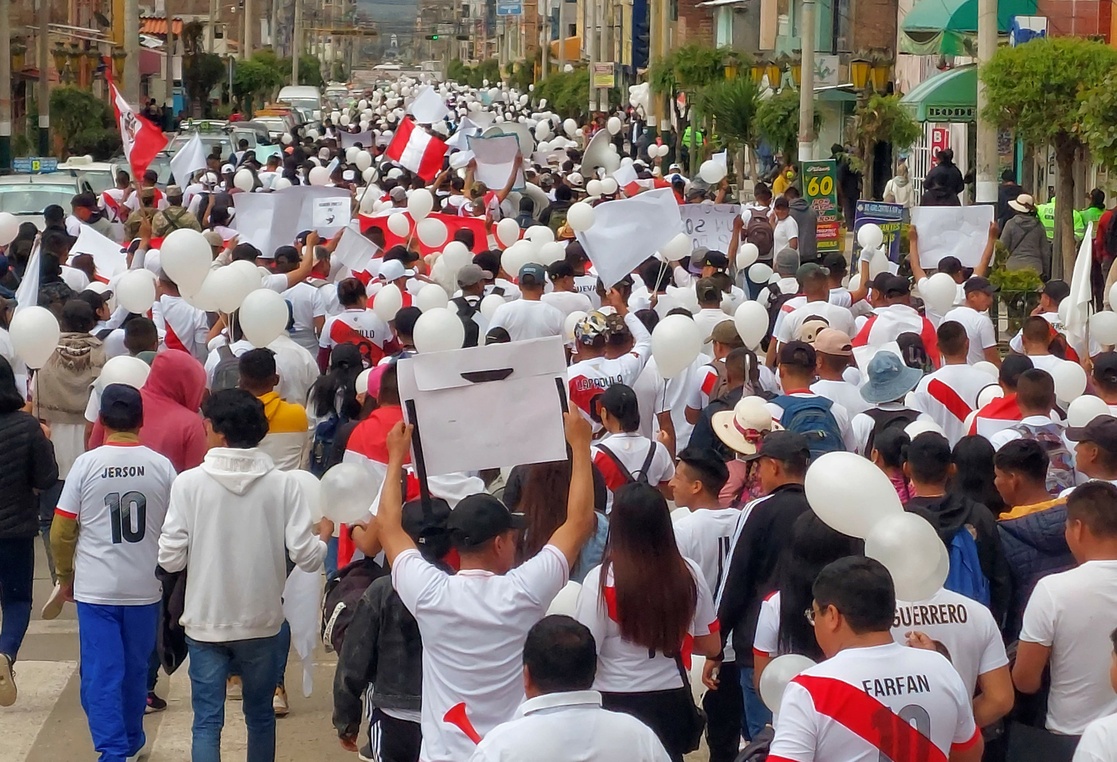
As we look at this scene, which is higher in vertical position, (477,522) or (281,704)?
(477,522)

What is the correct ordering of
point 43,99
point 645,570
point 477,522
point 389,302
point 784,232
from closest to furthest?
1. point 477,522
2. point 645,570
3. point 389,302
4. point 784,232
5. point 43,99

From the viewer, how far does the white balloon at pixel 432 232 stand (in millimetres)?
13203

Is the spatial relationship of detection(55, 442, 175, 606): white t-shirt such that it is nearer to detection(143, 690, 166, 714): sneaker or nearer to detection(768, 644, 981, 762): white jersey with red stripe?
detection(143, 690, 166, 714): sneaker

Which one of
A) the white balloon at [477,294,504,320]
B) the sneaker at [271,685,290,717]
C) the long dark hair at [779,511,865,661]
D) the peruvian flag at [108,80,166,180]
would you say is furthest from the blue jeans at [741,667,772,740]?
the peruvian flag at [108,80,166,180]

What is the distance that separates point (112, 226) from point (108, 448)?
34.1 feet

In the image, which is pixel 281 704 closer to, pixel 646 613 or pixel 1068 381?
pixel 646 613

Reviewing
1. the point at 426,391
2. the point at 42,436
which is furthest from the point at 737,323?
the point at 426,391

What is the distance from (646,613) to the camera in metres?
4.91

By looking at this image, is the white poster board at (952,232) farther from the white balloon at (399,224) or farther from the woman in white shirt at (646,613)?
the woman in white shirt at (646,613)

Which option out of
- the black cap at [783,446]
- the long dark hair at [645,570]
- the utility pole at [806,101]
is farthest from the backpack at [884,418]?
the utility pole at [806,101]

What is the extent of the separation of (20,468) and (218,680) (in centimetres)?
175

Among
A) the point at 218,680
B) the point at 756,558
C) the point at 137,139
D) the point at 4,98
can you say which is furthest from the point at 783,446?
the point at 4,98

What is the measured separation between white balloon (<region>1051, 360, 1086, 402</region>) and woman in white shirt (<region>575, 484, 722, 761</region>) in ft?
10.7

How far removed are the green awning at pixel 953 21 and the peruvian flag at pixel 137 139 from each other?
35.5 ft
